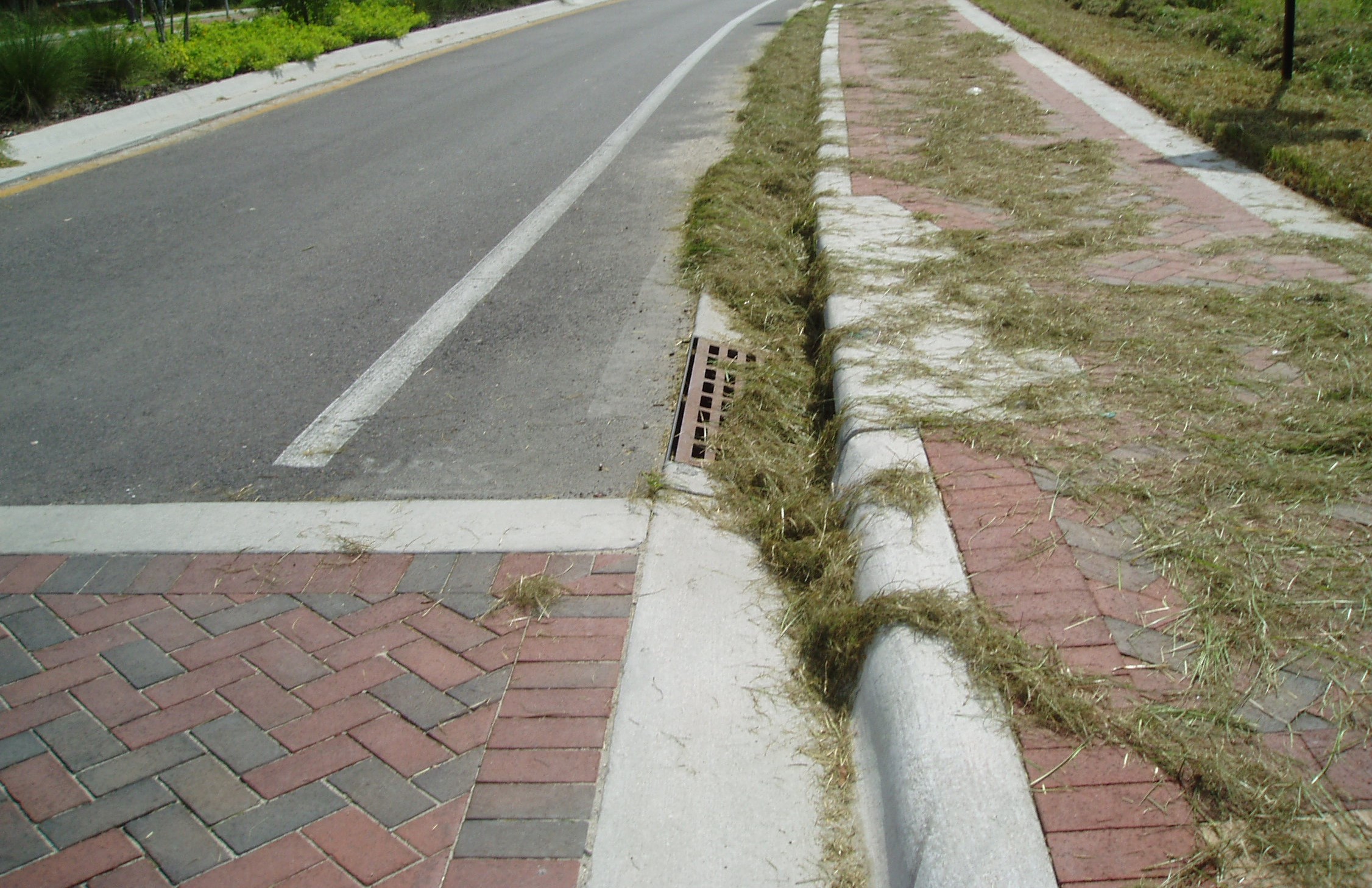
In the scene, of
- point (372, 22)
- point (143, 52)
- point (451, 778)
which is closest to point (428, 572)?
point (451, 778)

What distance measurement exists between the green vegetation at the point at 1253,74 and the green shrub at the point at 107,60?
10549 mm

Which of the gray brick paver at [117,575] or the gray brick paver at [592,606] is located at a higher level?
the gray brick paver at [117,575]

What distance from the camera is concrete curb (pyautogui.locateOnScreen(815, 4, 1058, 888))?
2.11 metres

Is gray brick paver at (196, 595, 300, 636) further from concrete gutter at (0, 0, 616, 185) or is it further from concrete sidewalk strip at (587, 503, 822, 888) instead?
concrete gutter at (0, 0, 616, 185)

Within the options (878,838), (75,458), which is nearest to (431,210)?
(75,458)

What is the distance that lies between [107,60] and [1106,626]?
12414 millimetres

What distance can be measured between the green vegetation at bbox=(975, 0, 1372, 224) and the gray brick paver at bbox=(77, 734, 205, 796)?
6.20 metres

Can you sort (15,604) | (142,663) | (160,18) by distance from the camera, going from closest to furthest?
(142,663) → (15,604) → (160,18)

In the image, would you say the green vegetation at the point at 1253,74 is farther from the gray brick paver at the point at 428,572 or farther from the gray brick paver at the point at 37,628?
the gray brick paver at the point at 37,628

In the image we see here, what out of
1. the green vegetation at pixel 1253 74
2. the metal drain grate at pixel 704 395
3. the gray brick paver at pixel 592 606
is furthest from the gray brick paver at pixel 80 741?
the green vegetation at pixel 1253 74

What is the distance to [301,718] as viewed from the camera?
281 centimetres

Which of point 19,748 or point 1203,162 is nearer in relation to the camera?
point 19,748

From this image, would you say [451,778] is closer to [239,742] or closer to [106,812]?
[239,742]

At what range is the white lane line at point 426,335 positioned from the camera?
4.28m
